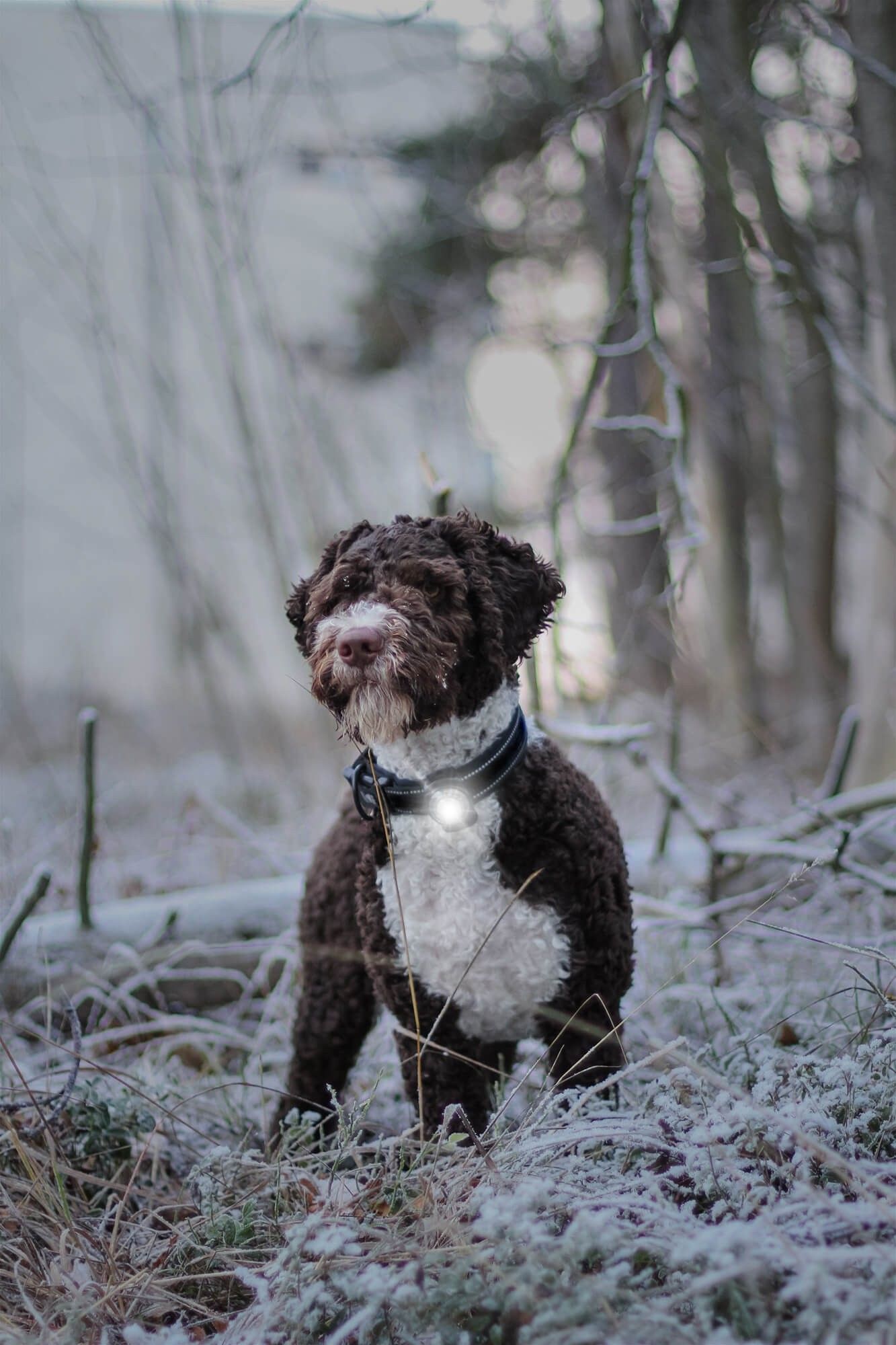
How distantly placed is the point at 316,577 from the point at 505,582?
434mm

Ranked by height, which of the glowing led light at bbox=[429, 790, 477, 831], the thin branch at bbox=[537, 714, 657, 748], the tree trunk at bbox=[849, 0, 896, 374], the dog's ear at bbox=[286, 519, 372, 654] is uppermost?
the tree trunk at bbox=[849, 0, 896, 374]

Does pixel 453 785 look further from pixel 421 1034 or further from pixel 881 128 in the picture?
pixel 881 128

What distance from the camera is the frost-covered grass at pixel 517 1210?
140cm

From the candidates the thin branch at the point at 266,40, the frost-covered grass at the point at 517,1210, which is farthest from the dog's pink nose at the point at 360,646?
the thin branch at the point at 266,40

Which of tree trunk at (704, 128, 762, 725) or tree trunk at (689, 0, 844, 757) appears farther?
tree trunk at (704, 128, 762, 725)

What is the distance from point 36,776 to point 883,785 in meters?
6.32

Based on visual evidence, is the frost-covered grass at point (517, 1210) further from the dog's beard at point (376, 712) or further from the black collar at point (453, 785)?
the dog's beard at point (376, 712)

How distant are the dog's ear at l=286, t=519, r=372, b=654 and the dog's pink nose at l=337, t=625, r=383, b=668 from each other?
27cm

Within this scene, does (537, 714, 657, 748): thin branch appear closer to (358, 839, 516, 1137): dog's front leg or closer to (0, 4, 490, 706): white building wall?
(358, 839, 516, 1137): dog's front leg

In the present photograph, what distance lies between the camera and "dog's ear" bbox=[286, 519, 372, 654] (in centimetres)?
215

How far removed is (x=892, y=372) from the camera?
4410 millimetres

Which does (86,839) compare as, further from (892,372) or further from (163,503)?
(892,372)

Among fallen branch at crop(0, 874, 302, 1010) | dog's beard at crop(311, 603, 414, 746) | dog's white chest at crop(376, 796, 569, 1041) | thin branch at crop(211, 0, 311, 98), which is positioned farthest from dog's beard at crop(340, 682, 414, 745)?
thin branch at crop(211, 0, 311, 98)

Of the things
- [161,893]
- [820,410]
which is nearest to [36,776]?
[161,893]
